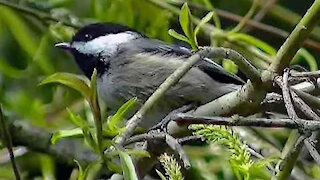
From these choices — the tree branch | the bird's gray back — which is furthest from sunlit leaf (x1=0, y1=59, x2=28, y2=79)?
the bird's gray back

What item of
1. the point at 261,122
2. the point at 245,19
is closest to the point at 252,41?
the point at 245,19

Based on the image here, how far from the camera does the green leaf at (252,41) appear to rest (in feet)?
4.72

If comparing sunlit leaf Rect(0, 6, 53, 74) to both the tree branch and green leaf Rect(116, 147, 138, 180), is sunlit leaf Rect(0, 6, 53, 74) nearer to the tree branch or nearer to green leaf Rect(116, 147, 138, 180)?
the tree branch

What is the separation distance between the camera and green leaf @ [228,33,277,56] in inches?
56.7

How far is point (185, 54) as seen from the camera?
54.6 inches

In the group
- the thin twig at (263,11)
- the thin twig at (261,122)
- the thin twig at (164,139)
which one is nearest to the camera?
the thin twig at (261,122)

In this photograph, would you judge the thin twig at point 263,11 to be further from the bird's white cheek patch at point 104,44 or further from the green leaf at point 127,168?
the green leaf at point 127,168

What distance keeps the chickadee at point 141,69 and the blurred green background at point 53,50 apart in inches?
2.7

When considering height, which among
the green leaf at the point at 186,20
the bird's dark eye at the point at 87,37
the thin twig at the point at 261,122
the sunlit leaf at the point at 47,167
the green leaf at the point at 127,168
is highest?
the green leaf at the point at 186,20

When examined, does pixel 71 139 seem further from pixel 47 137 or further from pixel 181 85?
pixel 181 85

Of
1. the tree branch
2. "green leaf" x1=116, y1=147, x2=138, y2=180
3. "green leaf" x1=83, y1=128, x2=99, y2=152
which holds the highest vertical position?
"green leaf" x1=116, y1=147, x2=138, y2=180

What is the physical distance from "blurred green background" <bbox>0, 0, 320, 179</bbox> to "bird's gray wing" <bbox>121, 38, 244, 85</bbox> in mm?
77

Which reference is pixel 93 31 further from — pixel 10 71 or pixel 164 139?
pixel 164 139

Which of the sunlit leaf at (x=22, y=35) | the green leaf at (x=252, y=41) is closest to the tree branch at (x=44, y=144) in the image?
the sunlit leaf at (x=22, y=35)
